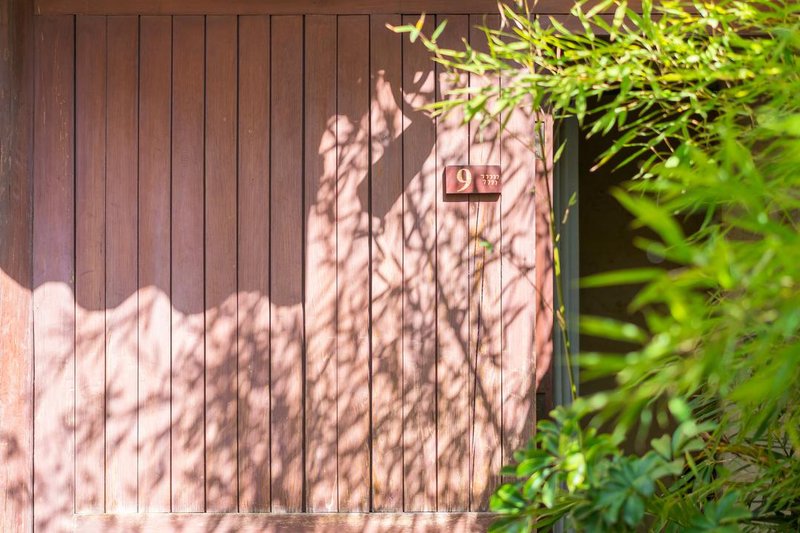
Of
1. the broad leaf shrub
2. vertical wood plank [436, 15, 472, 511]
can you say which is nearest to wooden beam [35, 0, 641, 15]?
vertical wood plank [436, 15, 472, 511]

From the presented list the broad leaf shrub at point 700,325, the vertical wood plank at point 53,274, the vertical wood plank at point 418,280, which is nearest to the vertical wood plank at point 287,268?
the vertical wood plank at point 418,280

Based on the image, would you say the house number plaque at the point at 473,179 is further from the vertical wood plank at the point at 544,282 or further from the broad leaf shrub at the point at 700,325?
the broad leaf shrub at the point at 700,325

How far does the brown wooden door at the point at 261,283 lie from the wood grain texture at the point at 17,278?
0.04m

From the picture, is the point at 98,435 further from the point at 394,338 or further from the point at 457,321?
the point at 457,321

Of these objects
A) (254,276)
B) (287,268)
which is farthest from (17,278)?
(287,268)

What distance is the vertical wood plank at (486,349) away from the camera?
317 centimetres

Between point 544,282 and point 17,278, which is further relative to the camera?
point 544,282

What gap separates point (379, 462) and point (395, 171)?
1051 millimetres

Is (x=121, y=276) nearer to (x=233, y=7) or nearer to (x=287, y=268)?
(x=287, y=268)

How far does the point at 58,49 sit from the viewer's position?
317 centimetres

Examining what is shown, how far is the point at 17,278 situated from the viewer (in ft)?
10.3

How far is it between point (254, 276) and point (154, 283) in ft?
1.19

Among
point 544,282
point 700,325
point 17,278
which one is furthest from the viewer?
point 544,282

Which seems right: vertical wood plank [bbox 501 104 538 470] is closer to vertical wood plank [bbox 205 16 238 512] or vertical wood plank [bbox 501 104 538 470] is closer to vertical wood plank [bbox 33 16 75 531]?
vertical wood plank [bbox 205 16 238 512]
